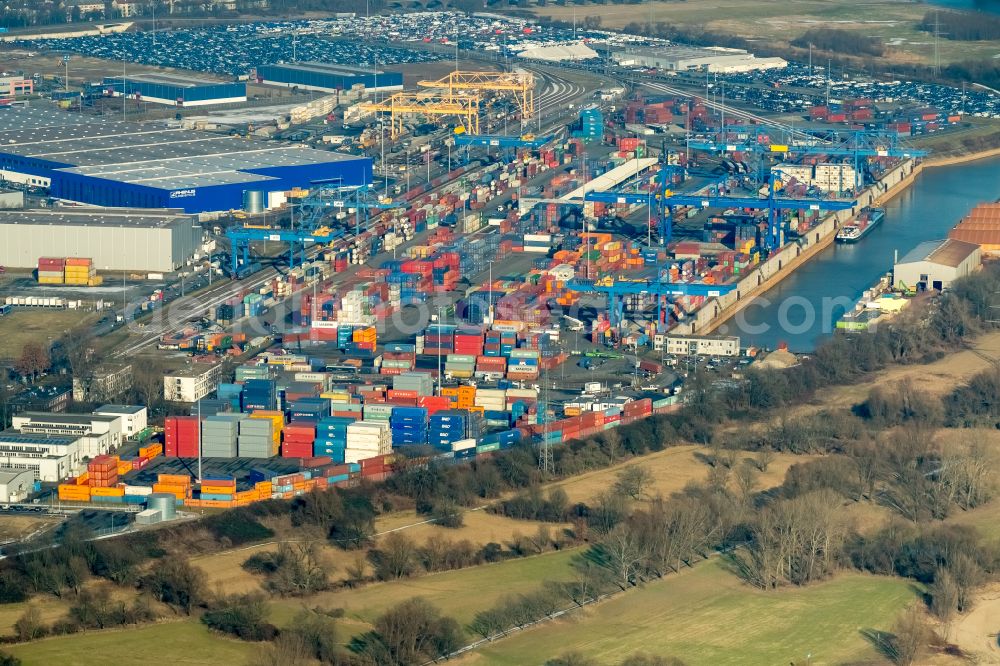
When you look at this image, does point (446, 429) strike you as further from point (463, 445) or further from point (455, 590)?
point (455, 590)

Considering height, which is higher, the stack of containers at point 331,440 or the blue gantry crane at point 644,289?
the blue gantry crane at point 644,289

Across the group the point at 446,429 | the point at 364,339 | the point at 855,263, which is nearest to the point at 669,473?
the point at 446,429

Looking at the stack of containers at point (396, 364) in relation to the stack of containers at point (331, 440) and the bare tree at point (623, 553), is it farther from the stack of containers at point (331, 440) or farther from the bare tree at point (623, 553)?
the bare tree at point (623, 553)

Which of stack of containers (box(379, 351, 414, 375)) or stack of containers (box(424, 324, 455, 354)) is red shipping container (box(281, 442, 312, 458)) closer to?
stack of containers (box(379, 351, 414, 375))

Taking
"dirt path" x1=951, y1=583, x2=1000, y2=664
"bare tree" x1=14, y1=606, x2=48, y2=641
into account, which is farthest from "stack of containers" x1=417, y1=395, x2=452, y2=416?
"dirt path" x1=951, y1=583, x2=1000, y2=664

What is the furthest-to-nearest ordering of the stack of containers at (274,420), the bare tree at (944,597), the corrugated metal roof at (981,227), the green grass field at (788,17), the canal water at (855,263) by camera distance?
1. the green grass field at (788,17)
2. the corrugated metal roof at (981,227)
3. the canal water at (855,263)
4. the stack of containers at (274,420)
5. the bare tree at (944,597)

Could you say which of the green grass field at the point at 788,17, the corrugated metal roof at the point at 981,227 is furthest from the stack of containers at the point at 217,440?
the green grass field at the point at 788,17
